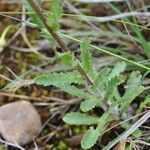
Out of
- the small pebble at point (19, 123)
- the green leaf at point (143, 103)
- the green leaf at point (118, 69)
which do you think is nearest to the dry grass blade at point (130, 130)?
the green leaf at point (143, 103)

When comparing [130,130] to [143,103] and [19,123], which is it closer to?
[143,103]

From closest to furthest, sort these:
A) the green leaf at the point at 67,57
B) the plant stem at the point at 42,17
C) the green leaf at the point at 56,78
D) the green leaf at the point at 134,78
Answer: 1. the plant stem at the point at 42,17
2. the green leaf at the point at 67,57
3. the green leaf at the point at 56,78
4. the green leaf at the point at 134,78

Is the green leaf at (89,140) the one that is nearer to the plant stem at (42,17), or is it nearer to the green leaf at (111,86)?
the green leaf at (111,86)

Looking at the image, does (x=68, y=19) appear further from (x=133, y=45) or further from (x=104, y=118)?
(x=104, y=118)

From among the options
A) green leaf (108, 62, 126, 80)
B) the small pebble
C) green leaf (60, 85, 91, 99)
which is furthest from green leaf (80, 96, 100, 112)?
the small pebble

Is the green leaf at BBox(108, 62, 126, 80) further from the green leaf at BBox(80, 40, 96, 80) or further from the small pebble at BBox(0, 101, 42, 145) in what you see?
the small pebble at BBox(0, 101, 42, 145)

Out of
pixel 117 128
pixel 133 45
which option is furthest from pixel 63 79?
pixel 133 45

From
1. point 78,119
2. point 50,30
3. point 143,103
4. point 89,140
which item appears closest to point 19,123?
point 78,119
